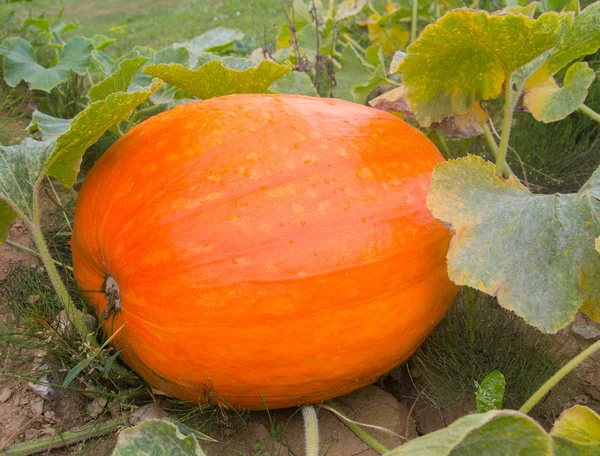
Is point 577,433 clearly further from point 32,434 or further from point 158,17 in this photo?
point 158,17

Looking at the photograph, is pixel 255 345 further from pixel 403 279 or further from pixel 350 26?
pixel 350 26

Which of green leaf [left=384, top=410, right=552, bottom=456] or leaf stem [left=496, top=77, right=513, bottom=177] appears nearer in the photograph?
green leaf [left=384, top=410, right=552, bottom=456]

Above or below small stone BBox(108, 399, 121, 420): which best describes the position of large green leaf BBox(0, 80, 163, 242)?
above

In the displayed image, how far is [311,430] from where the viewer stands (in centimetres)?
145

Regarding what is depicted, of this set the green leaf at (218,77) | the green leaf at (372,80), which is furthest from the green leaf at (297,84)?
the green leaf at (218,77)

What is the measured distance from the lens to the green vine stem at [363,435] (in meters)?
1.49

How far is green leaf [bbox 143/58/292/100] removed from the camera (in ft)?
5.67

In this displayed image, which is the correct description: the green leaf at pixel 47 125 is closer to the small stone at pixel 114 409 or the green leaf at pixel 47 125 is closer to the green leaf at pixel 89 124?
the green leaf at pixel 89 124

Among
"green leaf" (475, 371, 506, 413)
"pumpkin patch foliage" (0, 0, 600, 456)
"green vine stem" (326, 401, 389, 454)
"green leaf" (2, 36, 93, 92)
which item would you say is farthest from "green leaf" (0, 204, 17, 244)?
"green leaf" (475, 371, 506, 413)

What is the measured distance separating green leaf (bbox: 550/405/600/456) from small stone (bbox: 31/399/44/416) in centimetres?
118

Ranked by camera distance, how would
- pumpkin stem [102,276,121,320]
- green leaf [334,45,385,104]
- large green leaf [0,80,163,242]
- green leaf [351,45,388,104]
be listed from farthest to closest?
green leaf [334,45,385,104] → green leaf [351,45,388,104] → pumpkin stem [102,276,121,320] → large green leaf [0,80,163,242]

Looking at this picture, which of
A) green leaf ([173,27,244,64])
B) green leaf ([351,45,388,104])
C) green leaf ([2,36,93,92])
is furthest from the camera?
green leaf ([173,27,244,64])

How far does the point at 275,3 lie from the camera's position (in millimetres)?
7539

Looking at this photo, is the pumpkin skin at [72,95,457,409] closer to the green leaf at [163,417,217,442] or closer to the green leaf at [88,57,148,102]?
the green leaf at [163,417,217,442]
